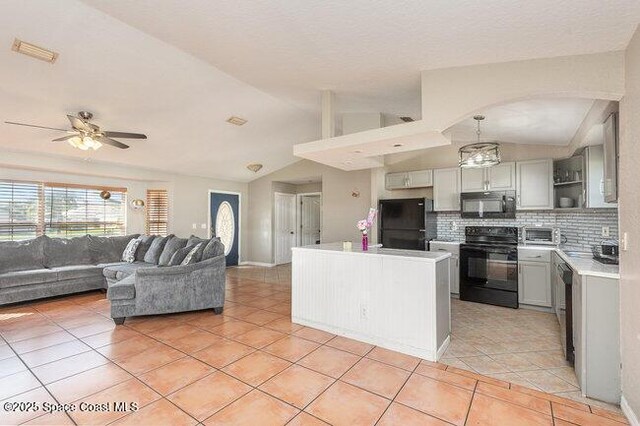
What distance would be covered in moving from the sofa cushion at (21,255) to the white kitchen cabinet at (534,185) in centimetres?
755

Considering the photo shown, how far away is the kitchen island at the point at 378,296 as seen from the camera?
2.75m

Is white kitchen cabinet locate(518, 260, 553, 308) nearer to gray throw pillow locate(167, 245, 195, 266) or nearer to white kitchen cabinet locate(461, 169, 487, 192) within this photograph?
white kitchen cabinet locate(461, 169, 487, 192)

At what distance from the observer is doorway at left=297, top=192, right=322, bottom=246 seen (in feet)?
28.0

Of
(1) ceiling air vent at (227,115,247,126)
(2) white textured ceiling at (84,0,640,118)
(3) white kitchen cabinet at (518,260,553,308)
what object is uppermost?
(1) ceiling air vent at (227,115,247,126)

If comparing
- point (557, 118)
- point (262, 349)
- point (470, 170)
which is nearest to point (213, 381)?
point (262, 349)

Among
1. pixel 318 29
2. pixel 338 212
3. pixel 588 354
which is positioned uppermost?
pixel 318 29

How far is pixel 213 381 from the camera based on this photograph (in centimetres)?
235

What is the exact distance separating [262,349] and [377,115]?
127 inches

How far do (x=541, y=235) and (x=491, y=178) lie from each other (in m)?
1.08

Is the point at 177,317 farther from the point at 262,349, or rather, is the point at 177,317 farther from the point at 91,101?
the point at 91,101

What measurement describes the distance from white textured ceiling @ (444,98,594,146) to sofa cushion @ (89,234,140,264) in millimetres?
5914

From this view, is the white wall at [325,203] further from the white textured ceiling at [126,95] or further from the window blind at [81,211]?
the window blind at [81,211]

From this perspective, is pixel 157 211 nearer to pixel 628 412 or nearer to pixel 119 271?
pixel 119 271

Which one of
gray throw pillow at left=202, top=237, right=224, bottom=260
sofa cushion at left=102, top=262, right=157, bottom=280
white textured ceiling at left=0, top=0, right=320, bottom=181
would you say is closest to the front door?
white textured ceiling at left=0, top=0, right=320, bottom=181
